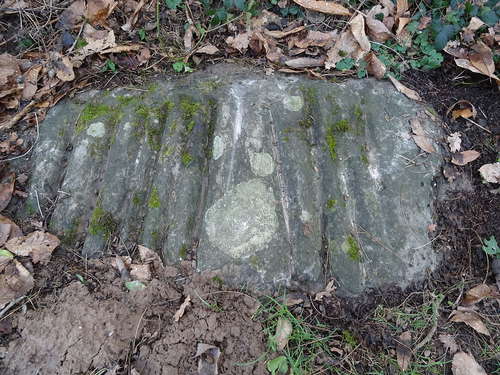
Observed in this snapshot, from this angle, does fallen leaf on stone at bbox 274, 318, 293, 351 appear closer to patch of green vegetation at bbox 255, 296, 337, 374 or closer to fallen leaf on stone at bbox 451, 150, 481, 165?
patch of green vegetation at bbox 255, 296, 337, 374

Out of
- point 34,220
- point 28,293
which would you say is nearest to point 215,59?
point 34,220

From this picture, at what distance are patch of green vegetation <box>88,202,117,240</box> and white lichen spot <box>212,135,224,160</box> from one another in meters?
0.73

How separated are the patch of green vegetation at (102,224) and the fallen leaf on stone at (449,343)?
2008mm

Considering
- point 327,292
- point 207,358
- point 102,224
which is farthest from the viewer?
point 102,224

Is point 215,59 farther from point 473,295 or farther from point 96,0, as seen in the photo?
point 473,295

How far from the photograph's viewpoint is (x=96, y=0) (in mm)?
2910

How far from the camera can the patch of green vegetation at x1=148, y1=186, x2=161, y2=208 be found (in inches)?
91.2

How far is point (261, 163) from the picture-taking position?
233 cm

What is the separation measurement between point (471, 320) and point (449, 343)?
20 cm

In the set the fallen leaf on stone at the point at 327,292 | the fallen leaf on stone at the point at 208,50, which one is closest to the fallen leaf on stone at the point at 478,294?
the fallen leaf on stone at the point at 327,292

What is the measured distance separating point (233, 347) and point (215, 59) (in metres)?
1.97

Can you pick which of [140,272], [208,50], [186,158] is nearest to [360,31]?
[208,50]

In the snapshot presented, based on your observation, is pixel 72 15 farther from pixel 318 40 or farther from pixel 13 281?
pixel 13 281

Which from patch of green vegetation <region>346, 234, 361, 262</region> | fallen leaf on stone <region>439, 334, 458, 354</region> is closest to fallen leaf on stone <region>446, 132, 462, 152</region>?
patch of green vegetation <region>346, 234, 361, 262</region>
